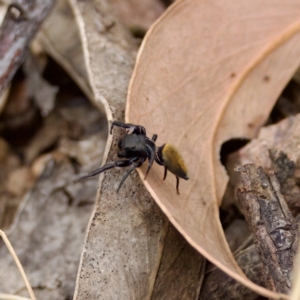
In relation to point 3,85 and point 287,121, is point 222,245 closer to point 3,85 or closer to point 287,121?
point 287,121

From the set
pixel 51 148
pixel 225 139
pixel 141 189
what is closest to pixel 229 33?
pixel 225 139

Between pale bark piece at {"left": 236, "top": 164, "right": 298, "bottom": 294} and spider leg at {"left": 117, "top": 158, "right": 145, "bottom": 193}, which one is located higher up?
spider leg at {"left": 117, "top": 158, "right": 145, "bottom": 193}

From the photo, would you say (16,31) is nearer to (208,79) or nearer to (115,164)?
(115,164)

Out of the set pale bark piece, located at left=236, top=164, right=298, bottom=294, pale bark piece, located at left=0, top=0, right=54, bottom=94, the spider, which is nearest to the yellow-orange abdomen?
the spider

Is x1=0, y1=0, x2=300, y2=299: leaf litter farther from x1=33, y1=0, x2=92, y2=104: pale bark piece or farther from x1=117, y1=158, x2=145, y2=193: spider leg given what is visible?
x1=33, y1=0, x2=92, y2=104: pale bark piece

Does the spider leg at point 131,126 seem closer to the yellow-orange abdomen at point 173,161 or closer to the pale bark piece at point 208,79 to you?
the pale bark piece at point 208,79

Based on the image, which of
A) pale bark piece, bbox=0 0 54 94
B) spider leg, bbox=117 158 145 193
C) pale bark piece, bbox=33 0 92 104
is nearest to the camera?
spider leg, bbox=117 158 145 193
